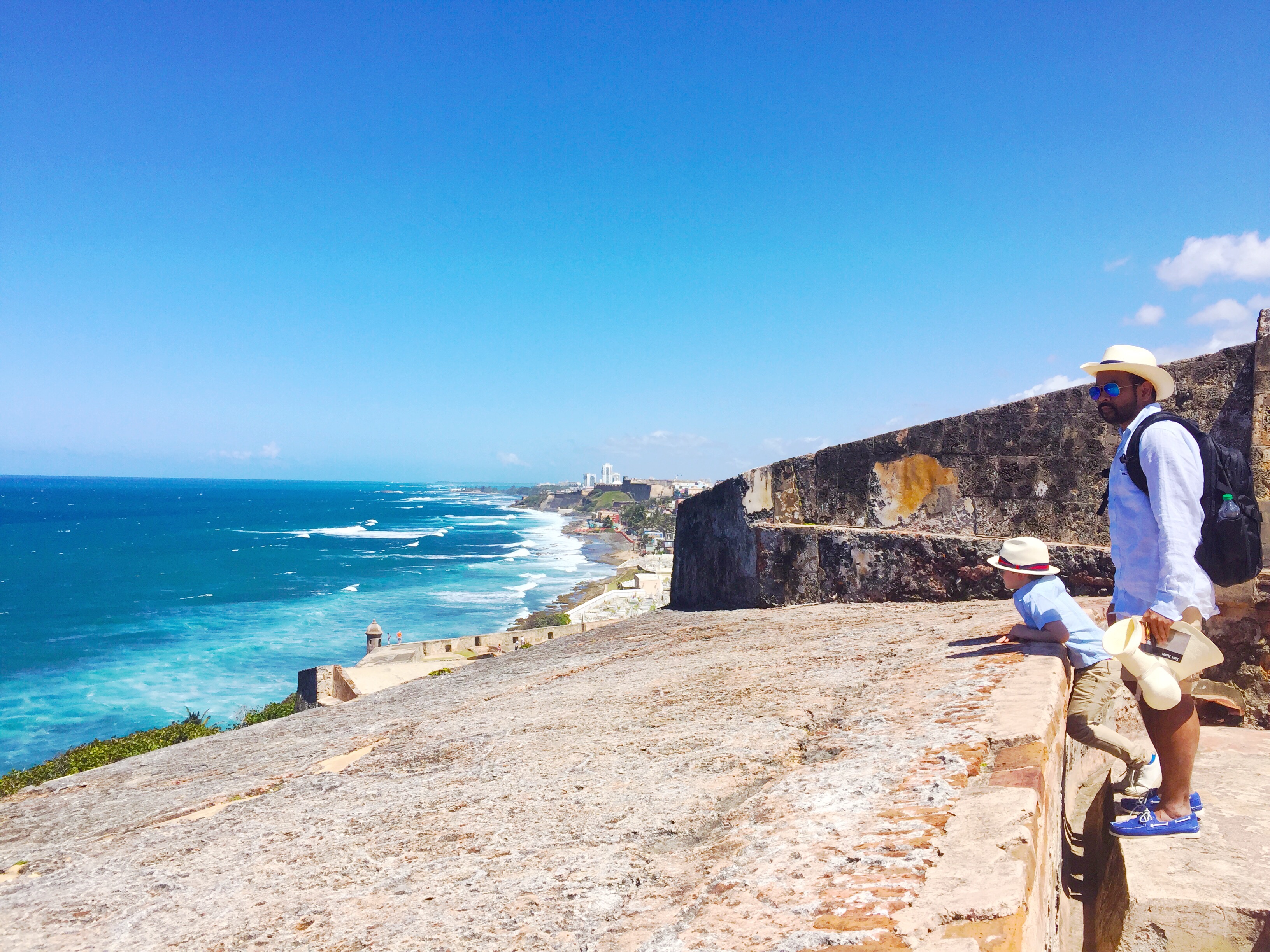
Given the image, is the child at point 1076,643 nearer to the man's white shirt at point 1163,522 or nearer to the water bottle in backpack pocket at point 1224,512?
the man's white shirt at point 1163,522

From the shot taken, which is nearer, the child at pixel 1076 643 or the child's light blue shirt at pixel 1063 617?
the child at pixel 1076 643

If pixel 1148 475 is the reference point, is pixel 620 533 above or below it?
below

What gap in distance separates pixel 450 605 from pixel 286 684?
17880 millimetres

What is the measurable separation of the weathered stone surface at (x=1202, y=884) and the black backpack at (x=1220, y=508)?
0.86 metres

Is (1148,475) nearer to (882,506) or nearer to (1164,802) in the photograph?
(1164,802)

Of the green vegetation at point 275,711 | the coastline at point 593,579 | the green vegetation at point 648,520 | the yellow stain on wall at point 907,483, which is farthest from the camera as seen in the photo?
the green vegetation at point 648,520

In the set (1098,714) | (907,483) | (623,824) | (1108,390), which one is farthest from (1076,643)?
(907,483)

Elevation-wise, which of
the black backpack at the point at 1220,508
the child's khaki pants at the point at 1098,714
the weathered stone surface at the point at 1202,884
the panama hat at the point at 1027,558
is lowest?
the weathered stone surface at the point at 1202,884

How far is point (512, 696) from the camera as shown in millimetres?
4055

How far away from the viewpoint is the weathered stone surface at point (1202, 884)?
214 centimetres

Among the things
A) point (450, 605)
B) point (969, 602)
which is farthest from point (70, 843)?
point (450, 605)

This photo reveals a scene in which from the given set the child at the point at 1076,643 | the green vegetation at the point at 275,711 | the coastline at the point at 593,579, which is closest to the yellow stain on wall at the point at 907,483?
the child at the point at 1076,643

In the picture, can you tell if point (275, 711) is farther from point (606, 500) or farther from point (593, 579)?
point (606, 500)

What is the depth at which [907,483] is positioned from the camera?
5223 mm
